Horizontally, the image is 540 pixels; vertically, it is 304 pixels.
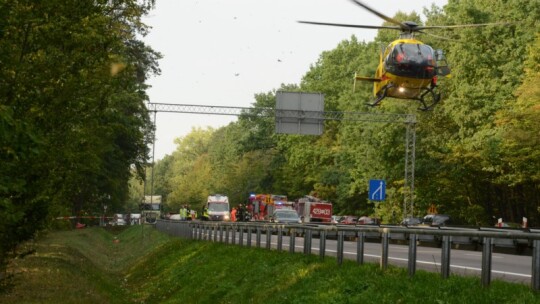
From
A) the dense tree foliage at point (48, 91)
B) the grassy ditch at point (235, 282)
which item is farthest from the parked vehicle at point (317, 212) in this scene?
the dense tree foliage at point (48, 91)

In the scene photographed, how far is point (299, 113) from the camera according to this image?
2020 inches

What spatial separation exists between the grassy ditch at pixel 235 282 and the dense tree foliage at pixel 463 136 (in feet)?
48.7

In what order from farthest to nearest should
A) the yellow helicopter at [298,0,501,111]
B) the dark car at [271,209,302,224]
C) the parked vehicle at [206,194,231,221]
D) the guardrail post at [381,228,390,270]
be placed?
the parked vehicle at [206,194,231,221]
the dark car at [271,209,302,224]
the yellow helicopter at [298,0,501,111]
the guardrail post at [381,228,390,270]

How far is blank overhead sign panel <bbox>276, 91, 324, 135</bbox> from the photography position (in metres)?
50.9

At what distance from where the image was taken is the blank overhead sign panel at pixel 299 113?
50.9 metres

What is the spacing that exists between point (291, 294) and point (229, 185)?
11535 cm

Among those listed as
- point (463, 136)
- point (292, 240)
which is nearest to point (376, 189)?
point (463, 136)

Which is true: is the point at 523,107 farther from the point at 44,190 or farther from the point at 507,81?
the point at 44,190

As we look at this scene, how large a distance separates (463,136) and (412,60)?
2973cm

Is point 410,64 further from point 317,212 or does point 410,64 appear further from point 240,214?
point 317,212

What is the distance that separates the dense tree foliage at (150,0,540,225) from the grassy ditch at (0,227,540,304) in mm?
14829

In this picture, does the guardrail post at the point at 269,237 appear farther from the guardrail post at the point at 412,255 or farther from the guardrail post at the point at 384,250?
the guardrail post at the point at 412,255

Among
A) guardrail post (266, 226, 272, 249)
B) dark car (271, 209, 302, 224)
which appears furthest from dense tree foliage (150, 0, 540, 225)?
guardrail post (266, 226, 272, 249)

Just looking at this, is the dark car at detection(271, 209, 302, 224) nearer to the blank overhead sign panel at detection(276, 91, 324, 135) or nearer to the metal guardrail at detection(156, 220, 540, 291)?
the blank overhead sign panel at detection(276, 91, 324, 135)
